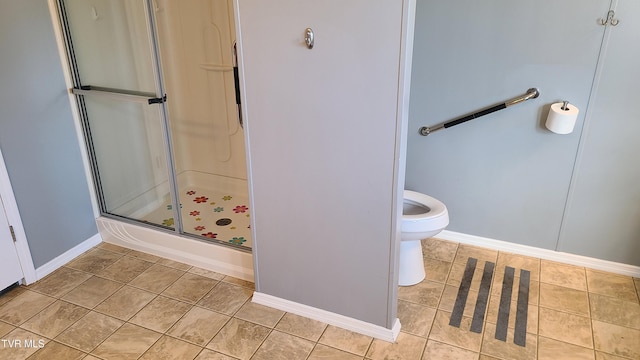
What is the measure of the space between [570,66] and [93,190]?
2671 mm

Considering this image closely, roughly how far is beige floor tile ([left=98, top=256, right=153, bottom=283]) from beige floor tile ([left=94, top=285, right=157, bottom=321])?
0.10m

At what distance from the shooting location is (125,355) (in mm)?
2006

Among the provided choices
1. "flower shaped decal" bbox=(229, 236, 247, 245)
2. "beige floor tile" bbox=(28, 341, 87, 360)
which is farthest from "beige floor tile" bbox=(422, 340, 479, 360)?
"beige floor tile" bbox=(28, 341, 87, 360)

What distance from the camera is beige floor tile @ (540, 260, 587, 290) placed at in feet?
7.94

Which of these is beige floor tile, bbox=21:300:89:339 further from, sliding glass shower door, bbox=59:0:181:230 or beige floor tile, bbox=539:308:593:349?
beige floor tile, bbox=539:308:593:349

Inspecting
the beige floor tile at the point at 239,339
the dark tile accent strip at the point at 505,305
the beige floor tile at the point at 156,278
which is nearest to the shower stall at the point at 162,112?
the beige floor tile at the point at 156,278

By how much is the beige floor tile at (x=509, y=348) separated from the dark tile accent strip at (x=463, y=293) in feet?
0.48

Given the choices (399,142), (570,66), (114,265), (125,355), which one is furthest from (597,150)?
(114,265)

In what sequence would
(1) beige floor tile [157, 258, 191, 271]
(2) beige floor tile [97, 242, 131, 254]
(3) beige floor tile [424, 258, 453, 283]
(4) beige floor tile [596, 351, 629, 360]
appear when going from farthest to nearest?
(2) beige floor tile [97, 242, 131, 254] < (1) beige floor tile [157, 258, 191, 271] < (3) beige floor tile [424, 258, 453, 283] < (4) beige floor tile [596, 351, 629, 360]

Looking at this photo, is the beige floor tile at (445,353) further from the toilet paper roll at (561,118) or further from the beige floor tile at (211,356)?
the toilet paper roll at (561,118)

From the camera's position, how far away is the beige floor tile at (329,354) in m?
1.97

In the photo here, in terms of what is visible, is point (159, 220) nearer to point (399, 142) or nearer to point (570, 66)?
point (399, 142)

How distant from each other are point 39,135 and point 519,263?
2.65m

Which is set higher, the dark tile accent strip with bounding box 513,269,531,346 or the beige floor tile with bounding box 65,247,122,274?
the dark tile accent strip with bounding box 513,269,531,346
